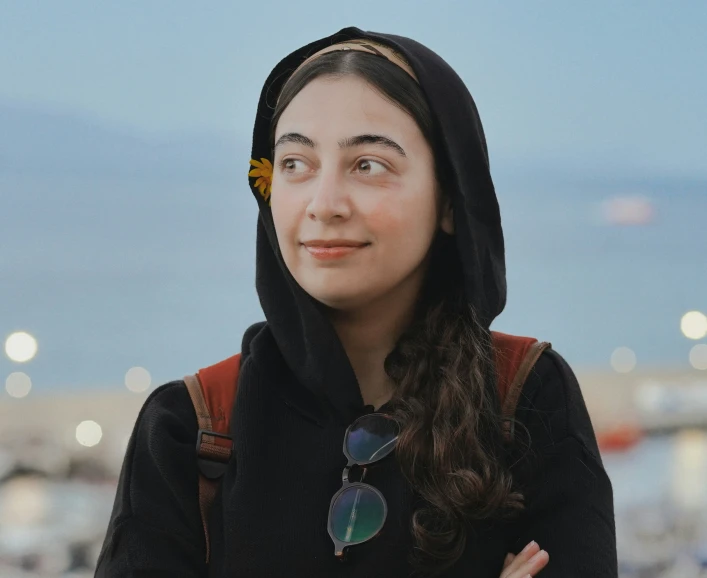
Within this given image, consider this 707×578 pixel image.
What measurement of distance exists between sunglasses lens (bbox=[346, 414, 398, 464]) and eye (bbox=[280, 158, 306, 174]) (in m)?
0.42

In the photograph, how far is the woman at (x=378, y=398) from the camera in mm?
1443

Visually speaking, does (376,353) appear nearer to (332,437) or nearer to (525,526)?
A: (332,437)

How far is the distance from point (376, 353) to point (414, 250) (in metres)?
0.21

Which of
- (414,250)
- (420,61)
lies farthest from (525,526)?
(420,61)

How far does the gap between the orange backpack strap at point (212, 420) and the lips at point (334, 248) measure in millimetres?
293

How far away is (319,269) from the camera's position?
1493 millimetres

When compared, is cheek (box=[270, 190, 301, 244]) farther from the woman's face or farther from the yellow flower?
the yellow flower

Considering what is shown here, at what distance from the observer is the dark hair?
1.43 meters

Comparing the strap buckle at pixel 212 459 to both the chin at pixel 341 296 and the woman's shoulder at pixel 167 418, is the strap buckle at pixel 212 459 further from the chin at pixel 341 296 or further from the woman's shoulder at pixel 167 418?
the chin at pixel 341 296

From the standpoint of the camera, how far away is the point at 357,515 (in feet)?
4.71

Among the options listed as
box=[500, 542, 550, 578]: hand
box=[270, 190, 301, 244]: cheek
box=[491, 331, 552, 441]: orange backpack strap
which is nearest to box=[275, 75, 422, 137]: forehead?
box=[270, 190, 301, 244]: cheek

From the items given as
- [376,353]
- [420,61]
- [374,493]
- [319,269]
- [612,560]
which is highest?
[420,61]

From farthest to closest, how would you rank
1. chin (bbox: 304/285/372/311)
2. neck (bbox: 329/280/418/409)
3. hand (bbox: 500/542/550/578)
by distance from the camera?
neck (bbox: 329/280/418/409) → chin (bbox: 304/285/372/311) → hand (bbox: 500/542/550/578)

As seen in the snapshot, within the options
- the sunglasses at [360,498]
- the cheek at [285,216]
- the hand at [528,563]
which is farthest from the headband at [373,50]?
the hand at [528,563]
